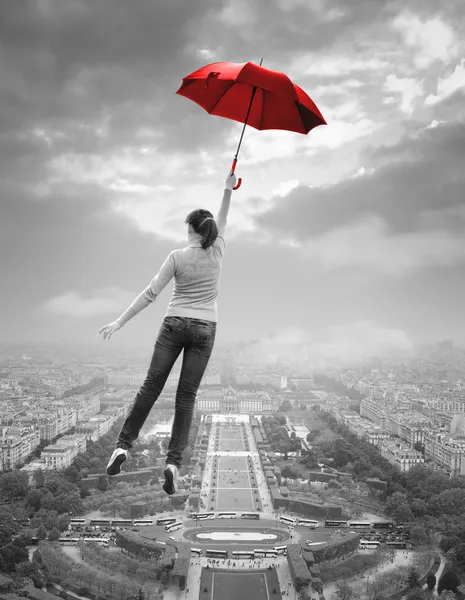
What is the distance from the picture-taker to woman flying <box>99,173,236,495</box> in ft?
5.97

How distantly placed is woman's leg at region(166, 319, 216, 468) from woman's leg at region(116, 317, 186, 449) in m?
0.04

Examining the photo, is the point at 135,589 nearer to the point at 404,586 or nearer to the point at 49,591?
the point at 49,591

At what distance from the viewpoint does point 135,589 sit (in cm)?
984

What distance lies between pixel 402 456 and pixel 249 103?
18505 mm

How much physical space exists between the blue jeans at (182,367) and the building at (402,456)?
17709 mm

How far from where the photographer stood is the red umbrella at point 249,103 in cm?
203

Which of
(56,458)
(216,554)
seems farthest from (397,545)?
(56,458)

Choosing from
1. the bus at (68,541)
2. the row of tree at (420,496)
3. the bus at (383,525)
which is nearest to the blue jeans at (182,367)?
the bus at (68,541)

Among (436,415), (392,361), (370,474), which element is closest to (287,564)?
(370,474)

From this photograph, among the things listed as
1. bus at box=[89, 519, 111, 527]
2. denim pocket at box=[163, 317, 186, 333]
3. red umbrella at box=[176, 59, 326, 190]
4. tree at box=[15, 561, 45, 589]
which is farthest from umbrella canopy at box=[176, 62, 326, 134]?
bus at box=[89, 519, 111, 527]

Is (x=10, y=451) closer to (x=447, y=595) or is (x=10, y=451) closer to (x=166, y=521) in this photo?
(x=166, y=521)

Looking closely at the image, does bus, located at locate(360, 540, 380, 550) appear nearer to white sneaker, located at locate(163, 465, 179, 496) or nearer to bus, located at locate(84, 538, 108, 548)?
bus, located at locate(84, 538, 108, 548)

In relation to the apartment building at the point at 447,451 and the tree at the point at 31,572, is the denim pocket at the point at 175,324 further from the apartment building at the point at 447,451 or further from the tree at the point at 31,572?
the apartment building at the point at 447,451

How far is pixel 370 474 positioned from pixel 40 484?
9.44 meters
